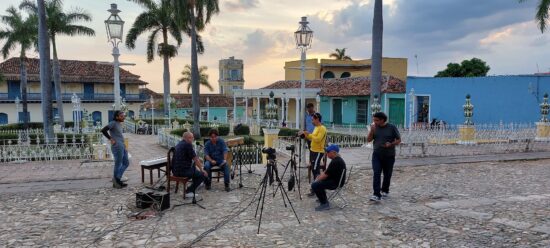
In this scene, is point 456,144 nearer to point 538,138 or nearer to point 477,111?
point 538,138

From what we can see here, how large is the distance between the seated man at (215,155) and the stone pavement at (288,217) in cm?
32

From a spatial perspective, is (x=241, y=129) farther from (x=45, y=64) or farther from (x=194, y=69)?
(x=45, y=64)

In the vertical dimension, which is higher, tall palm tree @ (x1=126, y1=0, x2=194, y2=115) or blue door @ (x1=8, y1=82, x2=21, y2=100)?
tall palm tree @ (x1=126, y1=0, x2=194, y2=115)

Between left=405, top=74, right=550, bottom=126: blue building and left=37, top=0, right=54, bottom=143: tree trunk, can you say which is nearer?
left=37, top=0, right=54, bottom=143: tree trunk

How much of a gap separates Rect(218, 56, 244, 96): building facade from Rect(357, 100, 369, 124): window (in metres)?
32.6

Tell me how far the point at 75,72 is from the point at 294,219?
36.7 metres

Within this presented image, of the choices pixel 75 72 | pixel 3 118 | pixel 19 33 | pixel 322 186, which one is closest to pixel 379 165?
pixel 322 186

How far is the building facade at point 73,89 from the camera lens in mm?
33844

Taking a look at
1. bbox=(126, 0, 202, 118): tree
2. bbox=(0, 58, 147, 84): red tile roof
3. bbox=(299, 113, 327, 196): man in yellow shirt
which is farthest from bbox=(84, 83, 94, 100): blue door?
bbox=(299, 113, 327, 196): man in yellow shirt

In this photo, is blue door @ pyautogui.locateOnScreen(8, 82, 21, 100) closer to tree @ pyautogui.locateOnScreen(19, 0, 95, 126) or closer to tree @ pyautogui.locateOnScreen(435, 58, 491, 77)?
tree @ pyautogui.locateOnScreen(19, 0, 95, 126)

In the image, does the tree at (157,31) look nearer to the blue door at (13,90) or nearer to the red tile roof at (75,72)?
the red tile roof at (75,72)

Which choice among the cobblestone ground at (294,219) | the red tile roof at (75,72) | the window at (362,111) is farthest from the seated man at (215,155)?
the red tile roof at (75,72)

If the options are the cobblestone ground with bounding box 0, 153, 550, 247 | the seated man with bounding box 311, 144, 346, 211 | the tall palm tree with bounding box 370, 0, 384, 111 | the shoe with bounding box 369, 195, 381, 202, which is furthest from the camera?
the tall palm tree with bounding box 370, 0, 384, 111

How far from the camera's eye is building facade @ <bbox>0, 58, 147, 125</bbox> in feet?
111
